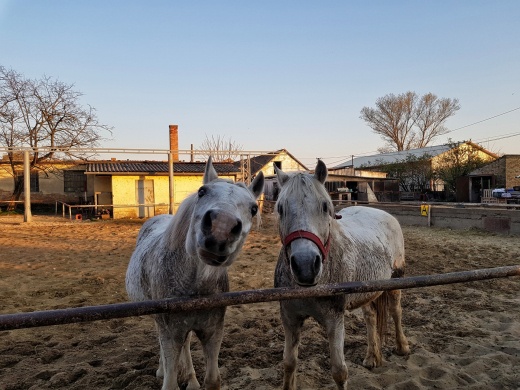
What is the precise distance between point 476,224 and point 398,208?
145 inches

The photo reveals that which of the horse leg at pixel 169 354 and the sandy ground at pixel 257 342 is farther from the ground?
the horse leg at pixel 169 354

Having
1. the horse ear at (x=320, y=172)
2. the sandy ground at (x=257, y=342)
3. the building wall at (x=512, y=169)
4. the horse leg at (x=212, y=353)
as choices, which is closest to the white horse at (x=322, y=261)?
the horse ear at (x=320, y=172)

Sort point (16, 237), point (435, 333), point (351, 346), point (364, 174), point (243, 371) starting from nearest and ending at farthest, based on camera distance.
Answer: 1. point (243, 371)
2. point (351, 346)
3. point (435, 333)
4. point (16, 237)
5. point (364, 174)

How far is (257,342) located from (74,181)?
1053 inches

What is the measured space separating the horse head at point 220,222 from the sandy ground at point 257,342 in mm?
1888

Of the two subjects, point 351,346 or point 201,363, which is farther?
point 351,346

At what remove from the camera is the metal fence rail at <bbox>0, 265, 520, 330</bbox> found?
1.52 metres

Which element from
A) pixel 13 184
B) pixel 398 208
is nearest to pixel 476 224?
pixel 398 208

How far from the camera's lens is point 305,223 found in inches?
86.4

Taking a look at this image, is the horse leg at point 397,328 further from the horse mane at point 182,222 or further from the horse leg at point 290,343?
the horse mane at point 182,222

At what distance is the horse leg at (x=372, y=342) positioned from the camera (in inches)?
138

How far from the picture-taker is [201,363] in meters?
3.51

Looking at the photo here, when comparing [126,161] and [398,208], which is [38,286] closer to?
[398,208]

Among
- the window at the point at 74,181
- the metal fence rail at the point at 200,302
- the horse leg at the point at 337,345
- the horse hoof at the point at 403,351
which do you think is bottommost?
the horse hoof at the point at 403,351
